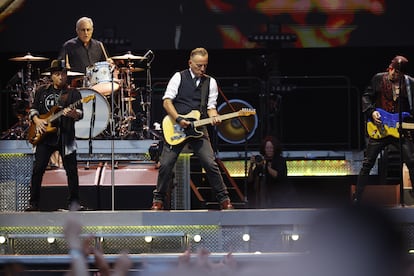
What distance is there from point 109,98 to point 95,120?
3.29 feet

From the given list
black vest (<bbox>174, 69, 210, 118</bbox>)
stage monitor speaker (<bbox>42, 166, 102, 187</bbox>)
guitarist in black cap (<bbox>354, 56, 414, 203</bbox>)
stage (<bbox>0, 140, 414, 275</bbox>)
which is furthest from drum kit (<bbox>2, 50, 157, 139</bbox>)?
guitarist in black cap (<bbox>354, 56, 414, 203</bbox>)

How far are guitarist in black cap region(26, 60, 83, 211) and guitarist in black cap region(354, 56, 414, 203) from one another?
2.99 metres

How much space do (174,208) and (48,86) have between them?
6.06 ft

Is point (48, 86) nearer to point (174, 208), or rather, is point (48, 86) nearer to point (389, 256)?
point (174, 208)

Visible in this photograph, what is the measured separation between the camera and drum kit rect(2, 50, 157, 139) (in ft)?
34.3

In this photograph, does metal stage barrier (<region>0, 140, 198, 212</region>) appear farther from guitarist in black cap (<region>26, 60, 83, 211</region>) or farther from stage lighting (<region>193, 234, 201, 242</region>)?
stage lighting (<region>193, 234, 201, 242</region>)

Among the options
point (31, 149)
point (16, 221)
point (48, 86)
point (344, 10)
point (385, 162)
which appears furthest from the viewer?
point (344, 10)

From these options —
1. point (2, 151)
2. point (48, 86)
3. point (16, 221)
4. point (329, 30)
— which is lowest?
point (16, 221)

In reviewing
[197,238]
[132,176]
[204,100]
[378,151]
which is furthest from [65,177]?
[378,151]

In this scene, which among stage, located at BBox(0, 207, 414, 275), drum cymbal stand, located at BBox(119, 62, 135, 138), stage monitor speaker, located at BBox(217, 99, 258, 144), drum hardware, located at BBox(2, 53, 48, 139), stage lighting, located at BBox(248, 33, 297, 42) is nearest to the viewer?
stage, located at BBox(0, 207, 414, 275)

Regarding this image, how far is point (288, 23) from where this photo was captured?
13.3m

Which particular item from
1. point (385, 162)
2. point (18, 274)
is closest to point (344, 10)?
point (385, 162)

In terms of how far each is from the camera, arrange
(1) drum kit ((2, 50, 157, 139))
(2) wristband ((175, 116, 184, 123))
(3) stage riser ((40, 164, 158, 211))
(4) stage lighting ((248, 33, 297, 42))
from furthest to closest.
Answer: (4) stage lighting ((248, 33, 297, 42)) < (1) drum kit ((2, 50, 157, 139)) < (3) stage riser ((40, 164, 158, 211)) < (2) wristband ((175, 116, 184, 123))

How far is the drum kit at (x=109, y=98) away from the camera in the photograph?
10454 millimetres
